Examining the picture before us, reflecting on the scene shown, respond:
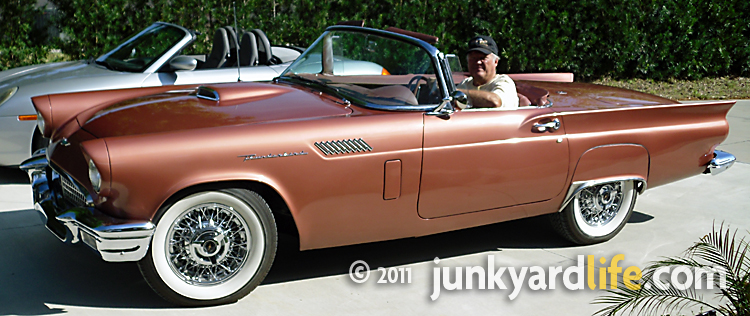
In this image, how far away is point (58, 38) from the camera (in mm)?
9953

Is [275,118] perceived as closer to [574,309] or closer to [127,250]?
[127,250]

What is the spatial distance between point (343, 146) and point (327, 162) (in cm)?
12

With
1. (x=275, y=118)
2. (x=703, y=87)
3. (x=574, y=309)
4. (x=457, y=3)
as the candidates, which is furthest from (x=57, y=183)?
(x=703, y=87)

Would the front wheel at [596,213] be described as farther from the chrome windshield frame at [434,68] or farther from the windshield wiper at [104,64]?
the windshield wiper at [104,64]

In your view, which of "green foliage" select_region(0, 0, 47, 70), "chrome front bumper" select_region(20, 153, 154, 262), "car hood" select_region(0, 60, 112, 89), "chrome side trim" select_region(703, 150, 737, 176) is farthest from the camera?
"green foliage" select_region(0, 0, 47, 70)

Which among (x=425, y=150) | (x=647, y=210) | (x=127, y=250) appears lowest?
(x=647, y=210)

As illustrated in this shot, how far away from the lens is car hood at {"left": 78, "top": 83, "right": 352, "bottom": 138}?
3.53 m

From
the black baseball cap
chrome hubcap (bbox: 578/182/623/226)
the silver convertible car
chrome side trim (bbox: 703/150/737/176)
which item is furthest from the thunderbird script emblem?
chrome side trim (bbox: 703/150/737/176)

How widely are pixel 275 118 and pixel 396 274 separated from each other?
121 centimetres

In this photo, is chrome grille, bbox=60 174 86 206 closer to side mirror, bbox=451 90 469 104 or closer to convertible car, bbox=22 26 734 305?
convertible car, bbox=22 26 734 305

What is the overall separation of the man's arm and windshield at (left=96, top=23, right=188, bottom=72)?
3.46 m

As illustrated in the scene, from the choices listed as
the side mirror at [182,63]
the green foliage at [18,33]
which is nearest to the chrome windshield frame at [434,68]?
the side mirror at [182,63]

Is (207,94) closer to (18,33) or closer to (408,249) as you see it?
(408,249)

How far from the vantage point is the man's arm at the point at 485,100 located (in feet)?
13.9
